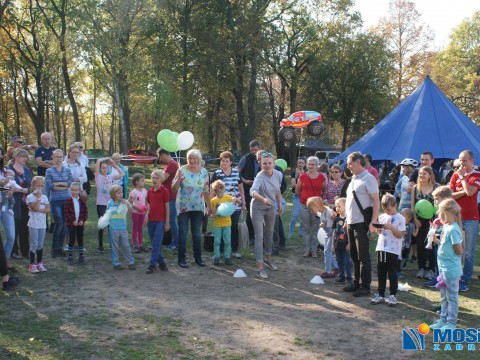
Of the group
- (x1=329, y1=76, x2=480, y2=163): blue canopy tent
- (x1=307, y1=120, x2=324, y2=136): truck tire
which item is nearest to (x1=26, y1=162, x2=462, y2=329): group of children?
(x1=329, y1=76, x2=480, y2=163): blue canopy tent

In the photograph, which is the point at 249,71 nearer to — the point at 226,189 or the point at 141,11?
the point at 141,11

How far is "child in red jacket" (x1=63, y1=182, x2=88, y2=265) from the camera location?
7.42m

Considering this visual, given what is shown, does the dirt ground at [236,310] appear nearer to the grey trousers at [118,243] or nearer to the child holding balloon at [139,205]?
the grey trousers at [118,243]

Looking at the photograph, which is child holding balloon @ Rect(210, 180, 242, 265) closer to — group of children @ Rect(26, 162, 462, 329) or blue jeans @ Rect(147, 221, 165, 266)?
group of children @ Rect(26, 162, 462, 329)

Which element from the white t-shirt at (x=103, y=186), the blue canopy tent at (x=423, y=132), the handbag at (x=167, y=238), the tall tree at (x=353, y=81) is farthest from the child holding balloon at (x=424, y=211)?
the tall tree at (x=353, y=81)

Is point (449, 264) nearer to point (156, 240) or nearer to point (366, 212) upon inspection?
point (366, 212)

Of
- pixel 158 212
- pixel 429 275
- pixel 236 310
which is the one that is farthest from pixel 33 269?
pixel 429 275

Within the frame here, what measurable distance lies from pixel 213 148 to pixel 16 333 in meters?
35.7

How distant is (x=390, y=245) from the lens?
219 inches

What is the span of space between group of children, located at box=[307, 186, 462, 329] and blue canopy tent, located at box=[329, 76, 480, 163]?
644cm

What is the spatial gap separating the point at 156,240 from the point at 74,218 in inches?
53.8

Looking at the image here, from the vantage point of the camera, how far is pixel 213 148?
4000 centimetres

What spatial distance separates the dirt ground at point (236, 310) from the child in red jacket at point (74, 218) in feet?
1.21

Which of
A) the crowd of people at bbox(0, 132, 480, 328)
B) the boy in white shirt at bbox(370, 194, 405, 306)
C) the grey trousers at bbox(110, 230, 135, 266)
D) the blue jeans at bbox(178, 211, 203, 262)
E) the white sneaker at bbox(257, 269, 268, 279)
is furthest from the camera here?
the blue jeans at bbox(178, 211, 203, 262)
